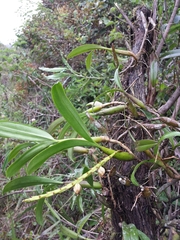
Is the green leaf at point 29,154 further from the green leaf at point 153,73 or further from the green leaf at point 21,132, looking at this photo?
the green leaf at point 153,73

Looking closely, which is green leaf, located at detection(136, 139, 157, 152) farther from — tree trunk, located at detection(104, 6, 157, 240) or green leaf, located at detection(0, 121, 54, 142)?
Result: green leaf, located at detection(0, 121, 54, 142)

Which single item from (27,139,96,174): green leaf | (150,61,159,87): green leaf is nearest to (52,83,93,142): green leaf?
(27,139,96,174): green leaf

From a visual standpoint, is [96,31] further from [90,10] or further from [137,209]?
[137,209]

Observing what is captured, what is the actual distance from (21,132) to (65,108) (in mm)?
64

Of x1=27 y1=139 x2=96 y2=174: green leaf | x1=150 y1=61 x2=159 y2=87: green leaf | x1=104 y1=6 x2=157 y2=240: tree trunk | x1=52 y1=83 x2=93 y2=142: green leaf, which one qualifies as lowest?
x1=104 y1=6 x2=157 y2=240: tree trunk

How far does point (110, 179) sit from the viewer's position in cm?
38

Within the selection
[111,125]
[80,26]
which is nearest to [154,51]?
[111,125]

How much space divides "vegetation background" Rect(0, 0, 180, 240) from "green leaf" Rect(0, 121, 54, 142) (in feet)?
0.15

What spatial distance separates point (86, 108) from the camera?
134 cm

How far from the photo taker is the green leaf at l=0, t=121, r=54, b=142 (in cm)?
28

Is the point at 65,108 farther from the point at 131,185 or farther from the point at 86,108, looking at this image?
the point at 86,108

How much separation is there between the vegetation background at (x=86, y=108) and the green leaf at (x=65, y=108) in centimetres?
6

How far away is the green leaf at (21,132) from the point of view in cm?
28

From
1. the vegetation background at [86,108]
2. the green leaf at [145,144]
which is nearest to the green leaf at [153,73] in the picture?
the vegetation background at [86,108]
